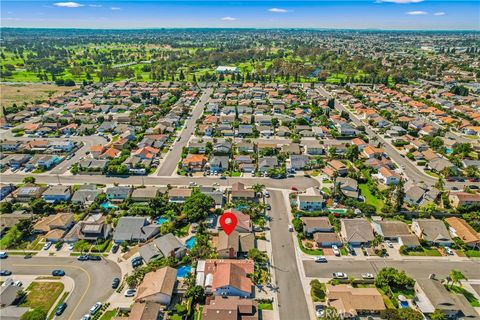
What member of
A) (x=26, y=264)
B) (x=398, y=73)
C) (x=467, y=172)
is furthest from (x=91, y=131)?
(x=398, y=73)

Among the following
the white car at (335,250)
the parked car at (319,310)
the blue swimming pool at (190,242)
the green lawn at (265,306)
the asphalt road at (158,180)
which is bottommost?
the green lawn at (265,306)

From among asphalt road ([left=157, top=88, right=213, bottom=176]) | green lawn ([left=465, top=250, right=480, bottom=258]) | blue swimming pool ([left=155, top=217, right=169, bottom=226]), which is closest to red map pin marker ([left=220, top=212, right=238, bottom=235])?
blue swimming pool ([left=155, top=217, right=169, bottom=226])

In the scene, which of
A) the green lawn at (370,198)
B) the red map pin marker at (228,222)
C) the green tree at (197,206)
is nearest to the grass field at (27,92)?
the green tree at (197,206)

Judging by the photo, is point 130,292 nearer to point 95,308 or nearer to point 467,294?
point 95,308

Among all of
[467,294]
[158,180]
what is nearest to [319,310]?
[467,294]

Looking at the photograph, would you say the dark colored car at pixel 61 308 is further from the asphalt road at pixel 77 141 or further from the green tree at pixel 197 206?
the asphalt road at pixel 77 141
